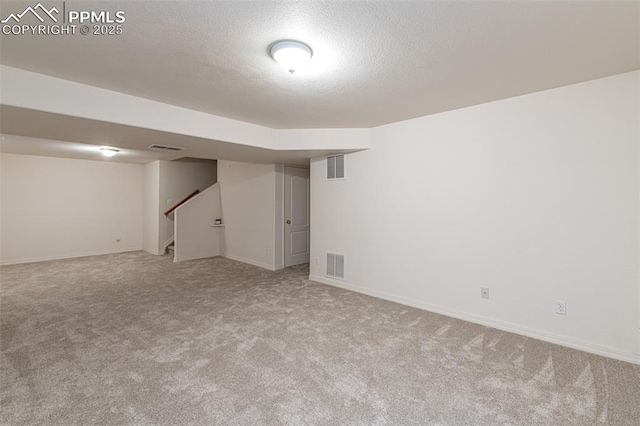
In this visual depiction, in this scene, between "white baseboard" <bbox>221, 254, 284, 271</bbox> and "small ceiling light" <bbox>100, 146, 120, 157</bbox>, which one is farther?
"white baseboard" <bbox>221, 254, 284, 271</bbox>

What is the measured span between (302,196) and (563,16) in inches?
201

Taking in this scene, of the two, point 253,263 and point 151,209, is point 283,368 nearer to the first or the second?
point 253,263

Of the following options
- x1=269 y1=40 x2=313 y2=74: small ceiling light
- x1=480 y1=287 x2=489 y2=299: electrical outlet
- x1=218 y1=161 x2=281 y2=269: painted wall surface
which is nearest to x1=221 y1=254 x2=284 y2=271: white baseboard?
x1=218 y1=161 x2=281 y2=269: painted wall surface

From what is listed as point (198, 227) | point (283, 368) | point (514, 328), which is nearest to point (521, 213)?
point (514, 328)

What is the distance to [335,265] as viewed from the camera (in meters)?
4.77

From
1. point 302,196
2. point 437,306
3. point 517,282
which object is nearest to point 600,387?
point 517,282

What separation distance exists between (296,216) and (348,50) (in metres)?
4.44

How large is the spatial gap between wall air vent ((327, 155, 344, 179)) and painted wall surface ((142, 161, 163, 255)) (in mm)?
4892

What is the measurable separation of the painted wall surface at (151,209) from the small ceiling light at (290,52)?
254 inches

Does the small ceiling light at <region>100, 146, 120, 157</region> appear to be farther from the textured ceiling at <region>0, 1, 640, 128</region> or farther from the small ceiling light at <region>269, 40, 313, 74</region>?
the small ceiling light at <region>269, 40, 313, 74</region>

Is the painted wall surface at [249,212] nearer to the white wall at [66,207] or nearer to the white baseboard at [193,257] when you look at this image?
the white baseboard at [193,257]

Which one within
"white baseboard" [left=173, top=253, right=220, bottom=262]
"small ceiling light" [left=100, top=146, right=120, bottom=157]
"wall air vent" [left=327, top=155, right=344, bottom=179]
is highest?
"small ceiling light" [left=100, top=146, right=120, bottom=157]

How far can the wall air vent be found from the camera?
462cm

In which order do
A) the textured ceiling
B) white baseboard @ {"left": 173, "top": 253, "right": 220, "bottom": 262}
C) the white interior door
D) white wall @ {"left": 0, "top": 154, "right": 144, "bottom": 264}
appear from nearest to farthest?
the textured ceiling, the white interior door, white wall @ {"left": 0, "top": 154, "right": 144, "bottom": 264}, white baseboard @ {"left": 173, "top": 253, "right": 220, "bottom": 262}
